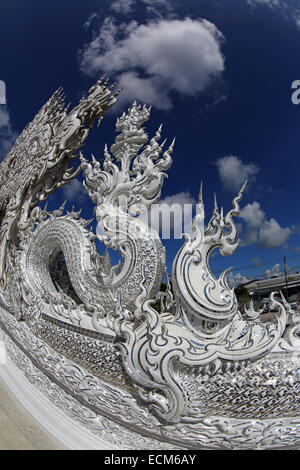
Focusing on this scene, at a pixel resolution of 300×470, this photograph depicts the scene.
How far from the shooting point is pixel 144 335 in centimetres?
243

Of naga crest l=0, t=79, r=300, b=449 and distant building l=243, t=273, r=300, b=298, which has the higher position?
distant building l=243, t=273, r=300, b=298

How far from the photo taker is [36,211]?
14.1ft

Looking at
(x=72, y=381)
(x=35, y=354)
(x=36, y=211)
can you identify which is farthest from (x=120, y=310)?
(x=36, y=211)

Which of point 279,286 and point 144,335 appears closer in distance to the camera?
point 144,335

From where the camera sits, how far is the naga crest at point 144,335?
7.79 feet

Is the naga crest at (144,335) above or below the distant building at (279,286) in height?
below

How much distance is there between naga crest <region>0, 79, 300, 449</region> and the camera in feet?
7.79

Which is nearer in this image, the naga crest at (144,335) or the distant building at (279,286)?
the naga crest at (144,335)

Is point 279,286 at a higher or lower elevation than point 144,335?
higher

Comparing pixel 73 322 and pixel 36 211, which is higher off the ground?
pixel 36 211

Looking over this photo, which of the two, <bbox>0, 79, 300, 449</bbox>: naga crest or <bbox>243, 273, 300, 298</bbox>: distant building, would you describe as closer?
<bbox>0, 79, 300, 449</bbox>: naga crest

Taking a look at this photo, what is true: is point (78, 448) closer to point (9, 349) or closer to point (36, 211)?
point (9, 349)

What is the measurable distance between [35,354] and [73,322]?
936mm

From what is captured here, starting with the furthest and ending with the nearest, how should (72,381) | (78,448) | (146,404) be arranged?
(72,381)
(78,448)
(146,404)
